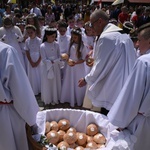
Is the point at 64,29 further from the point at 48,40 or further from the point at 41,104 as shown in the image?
the point at 41,104

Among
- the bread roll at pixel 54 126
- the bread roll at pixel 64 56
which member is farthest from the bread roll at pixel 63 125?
the bread roll at pixel 64 56

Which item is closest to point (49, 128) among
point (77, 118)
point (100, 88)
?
point (77, 118)

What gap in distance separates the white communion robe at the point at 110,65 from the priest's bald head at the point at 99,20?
9 centimetres

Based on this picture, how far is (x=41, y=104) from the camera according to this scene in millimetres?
5164

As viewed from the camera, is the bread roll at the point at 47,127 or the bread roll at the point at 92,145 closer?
the bread roll at the point at 92,145

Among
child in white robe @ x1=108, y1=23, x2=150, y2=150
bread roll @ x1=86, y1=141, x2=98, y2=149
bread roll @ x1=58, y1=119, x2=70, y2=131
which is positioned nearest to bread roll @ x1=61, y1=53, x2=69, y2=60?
bread roll @ x1=58, y1=119, x2=70, y2=131

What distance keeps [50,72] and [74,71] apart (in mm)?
556

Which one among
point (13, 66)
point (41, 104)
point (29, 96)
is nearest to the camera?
point (13, 66)

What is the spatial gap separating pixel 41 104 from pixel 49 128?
2.39 meters

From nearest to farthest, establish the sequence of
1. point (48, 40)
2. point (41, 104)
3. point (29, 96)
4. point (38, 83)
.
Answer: point (29, 96)
point (48, 40)
point (41, 104)
point (38, 83)

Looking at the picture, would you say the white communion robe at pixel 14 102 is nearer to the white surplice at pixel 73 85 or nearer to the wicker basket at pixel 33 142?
the wicker basket at pixel 33 142

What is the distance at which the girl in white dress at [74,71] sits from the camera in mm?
4734

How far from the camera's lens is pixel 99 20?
3248mm

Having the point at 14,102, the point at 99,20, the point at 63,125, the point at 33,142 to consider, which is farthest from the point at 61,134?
the point at 99,20
